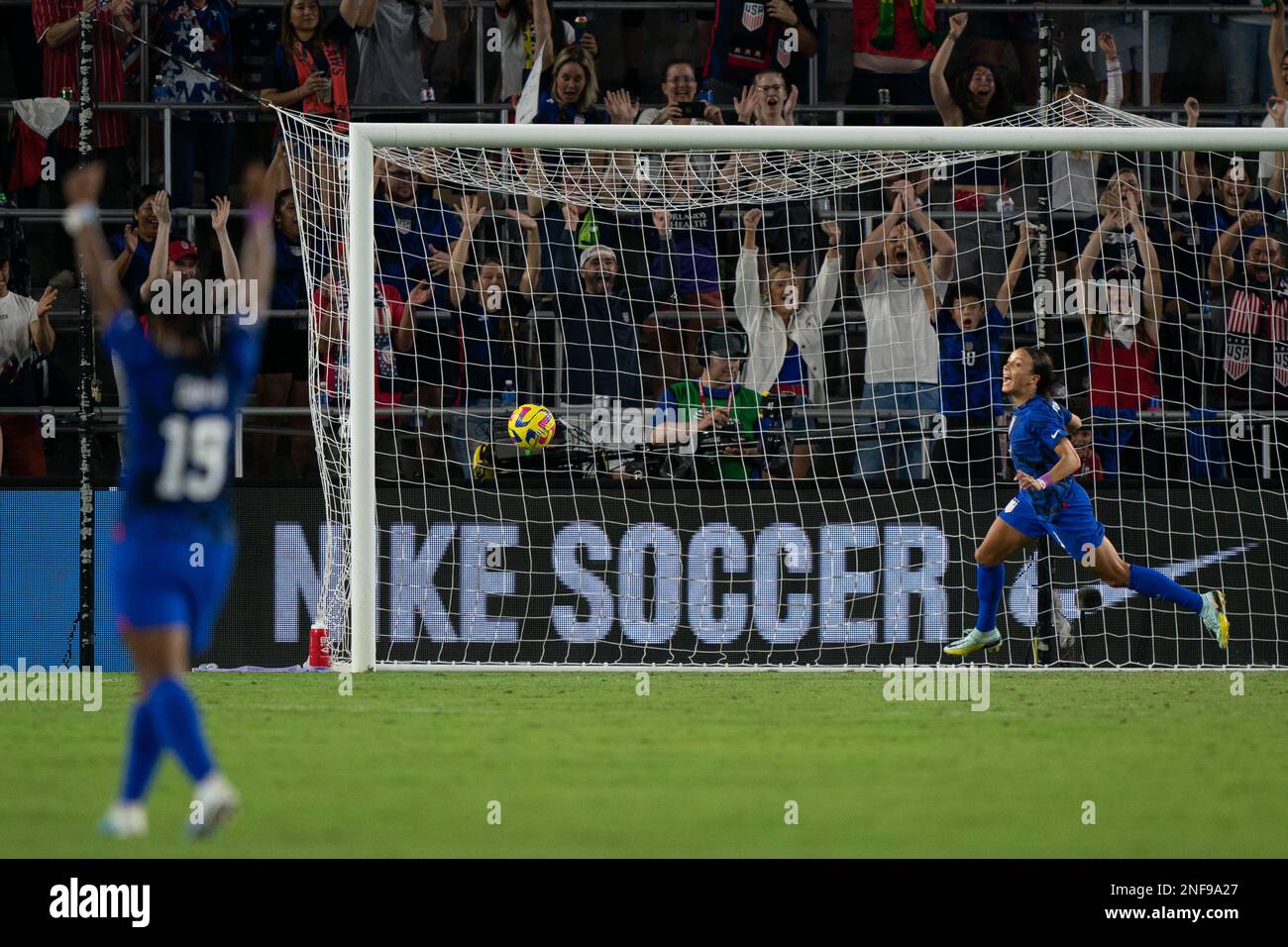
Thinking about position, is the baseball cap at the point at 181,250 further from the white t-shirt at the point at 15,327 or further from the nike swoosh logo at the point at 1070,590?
the nike swoosh logo at the point at 1070,590

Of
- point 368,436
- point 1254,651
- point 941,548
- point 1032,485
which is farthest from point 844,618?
point 368,436

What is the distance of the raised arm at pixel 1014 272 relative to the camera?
39.4 feet

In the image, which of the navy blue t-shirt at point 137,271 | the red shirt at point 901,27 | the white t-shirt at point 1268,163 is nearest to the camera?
the navy blue t-shirt at point 137,271

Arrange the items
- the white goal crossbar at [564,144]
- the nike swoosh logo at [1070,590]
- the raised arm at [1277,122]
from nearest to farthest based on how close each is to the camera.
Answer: the white goal crossbar at [564,144] < the nike swoosh logo at [1070,590] < the raised arm at [1277,122]

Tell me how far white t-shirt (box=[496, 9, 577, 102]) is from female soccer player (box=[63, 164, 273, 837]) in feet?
28.0

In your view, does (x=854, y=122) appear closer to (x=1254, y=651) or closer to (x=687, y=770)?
(x=1254, y=651)

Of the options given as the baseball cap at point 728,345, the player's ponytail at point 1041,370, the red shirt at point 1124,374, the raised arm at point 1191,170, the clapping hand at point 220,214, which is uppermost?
the raised arm at point 1191,170

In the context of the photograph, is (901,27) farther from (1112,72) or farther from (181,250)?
(181,250)

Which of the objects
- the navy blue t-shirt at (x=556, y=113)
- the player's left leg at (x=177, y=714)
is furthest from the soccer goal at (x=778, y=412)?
the player's left leg at (x=177, y=714)

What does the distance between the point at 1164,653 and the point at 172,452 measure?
9.02 m

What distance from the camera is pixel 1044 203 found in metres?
11.9
